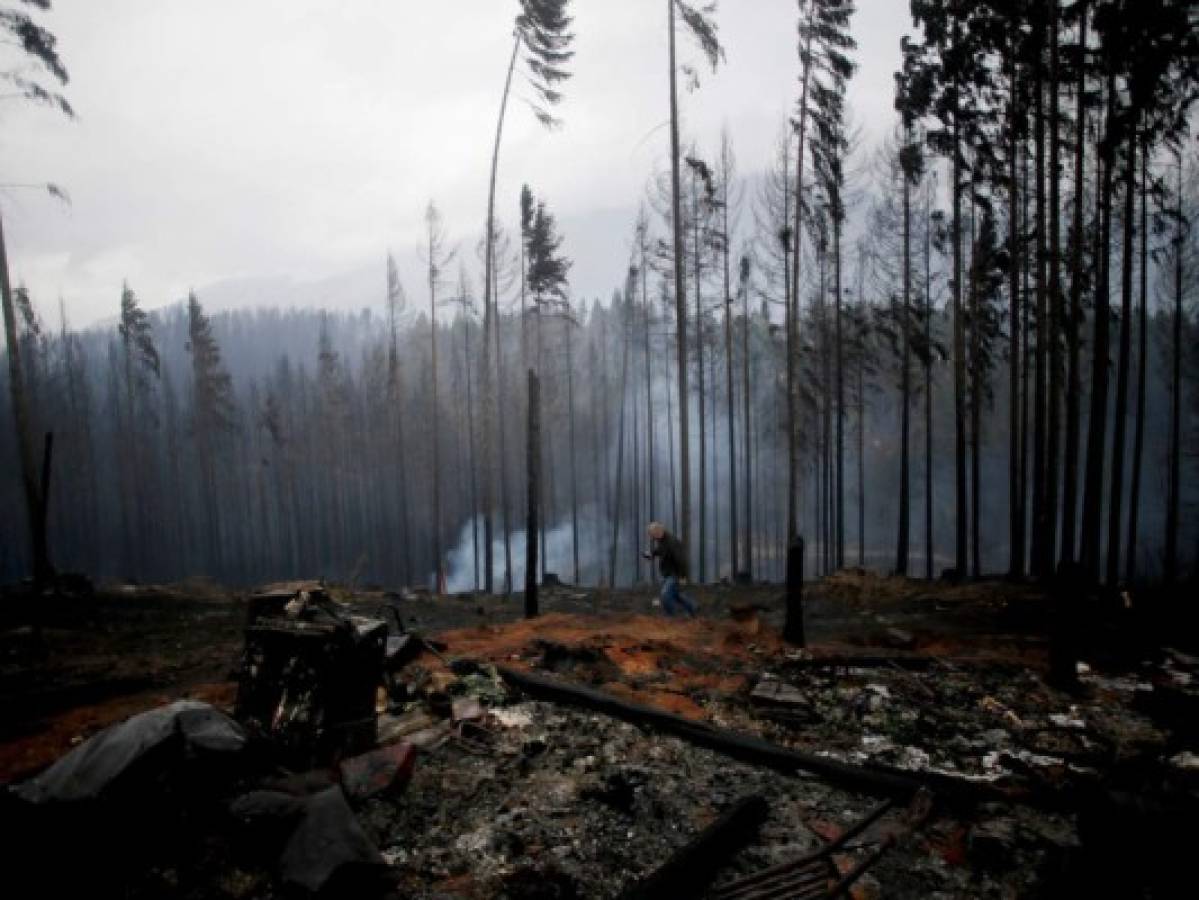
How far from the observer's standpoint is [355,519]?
5056 cm

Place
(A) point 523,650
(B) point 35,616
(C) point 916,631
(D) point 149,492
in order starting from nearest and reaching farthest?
(A) point 523,650 < (B) point 35,616 < (C) point 916,631 < (D) point 149,492

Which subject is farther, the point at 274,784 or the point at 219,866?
the point at 274,784

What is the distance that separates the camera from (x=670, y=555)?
1034 centimetres

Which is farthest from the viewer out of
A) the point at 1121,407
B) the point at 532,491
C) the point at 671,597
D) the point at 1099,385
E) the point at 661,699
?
the point at 1121,407

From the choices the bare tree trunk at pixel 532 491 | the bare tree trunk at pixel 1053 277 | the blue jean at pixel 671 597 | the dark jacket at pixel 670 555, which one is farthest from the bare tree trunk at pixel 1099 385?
the bare tree trunk at pixel 532 491

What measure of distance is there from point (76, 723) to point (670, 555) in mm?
8242

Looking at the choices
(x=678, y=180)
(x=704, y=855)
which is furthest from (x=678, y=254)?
(x=704, y=855)

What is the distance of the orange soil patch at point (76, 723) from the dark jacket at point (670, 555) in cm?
667

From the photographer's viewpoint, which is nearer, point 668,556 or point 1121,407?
point 668,556

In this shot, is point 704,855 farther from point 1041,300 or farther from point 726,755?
point 1041,300

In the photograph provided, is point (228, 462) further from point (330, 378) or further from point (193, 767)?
point (193, 767)

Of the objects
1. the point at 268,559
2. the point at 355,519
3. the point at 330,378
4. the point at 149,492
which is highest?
the point at 330,378

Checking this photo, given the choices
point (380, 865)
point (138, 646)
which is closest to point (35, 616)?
point (138, 646)

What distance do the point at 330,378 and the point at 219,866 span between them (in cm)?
5222
